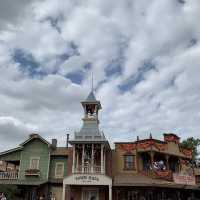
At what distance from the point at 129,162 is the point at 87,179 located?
18.0ft

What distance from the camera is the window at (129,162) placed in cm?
3202

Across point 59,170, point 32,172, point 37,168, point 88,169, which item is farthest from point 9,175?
point 88,169

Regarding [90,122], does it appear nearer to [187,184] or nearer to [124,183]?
[124,183]

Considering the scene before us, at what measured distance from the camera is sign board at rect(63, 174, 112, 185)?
94.4ft

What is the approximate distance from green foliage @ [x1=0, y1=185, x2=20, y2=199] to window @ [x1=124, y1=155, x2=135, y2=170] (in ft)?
36.8

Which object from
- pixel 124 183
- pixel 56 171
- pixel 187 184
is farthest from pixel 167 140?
pixel 56 171

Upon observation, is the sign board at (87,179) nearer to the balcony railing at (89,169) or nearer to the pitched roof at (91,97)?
the balcony railing at (89,169)

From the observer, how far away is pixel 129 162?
32.2 m

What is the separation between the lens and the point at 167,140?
33250mm

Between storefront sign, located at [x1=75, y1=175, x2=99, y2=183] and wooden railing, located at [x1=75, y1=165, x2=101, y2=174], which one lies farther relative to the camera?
wooden railing, located at [x1=75, y1=165, x2=101, y2=174]

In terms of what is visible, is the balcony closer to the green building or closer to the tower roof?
the green building

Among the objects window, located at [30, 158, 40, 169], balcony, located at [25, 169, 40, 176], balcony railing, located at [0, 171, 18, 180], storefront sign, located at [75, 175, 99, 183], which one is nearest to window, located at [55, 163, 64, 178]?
balcony, located at [25, 169, 40, 176]

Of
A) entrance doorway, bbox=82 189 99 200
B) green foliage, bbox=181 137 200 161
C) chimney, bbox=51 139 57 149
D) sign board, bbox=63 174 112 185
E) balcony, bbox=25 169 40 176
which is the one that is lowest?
entrance doorway, bbox=82 189 99 200

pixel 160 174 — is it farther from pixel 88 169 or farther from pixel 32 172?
pixel 32 172
